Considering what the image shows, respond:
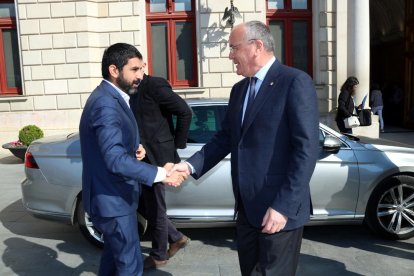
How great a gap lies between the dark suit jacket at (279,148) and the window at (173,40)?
10.0 meters

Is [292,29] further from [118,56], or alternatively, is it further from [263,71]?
[263,71]

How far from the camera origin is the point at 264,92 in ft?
7.84

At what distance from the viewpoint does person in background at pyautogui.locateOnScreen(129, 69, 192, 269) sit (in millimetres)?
4027

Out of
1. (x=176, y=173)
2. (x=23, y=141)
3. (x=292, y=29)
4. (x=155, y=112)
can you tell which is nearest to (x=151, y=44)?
(x=292, y=29)

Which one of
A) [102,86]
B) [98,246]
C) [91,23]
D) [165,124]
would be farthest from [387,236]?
[91,23]

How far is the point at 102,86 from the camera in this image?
2789mm

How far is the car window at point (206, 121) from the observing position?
15.7 ft

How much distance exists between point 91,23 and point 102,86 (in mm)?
9540

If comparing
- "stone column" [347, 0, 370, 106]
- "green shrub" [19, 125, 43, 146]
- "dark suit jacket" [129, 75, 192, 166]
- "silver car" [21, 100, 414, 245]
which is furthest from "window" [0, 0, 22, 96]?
"dark suit jacket" [129, 75, 192, 166]

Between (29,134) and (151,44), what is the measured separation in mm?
4036

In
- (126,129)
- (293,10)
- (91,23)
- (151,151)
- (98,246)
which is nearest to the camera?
(126,129)

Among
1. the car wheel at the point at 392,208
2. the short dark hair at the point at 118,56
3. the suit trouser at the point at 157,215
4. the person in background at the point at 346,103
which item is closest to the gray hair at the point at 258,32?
the short dark hair at the point at 118,56

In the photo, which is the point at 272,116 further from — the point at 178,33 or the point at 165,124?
the point at 178,33

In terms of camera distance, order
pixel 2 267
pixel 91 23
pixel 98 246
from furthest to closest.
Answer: pixel 91 23
pixel 98 246
pixel 2 267
